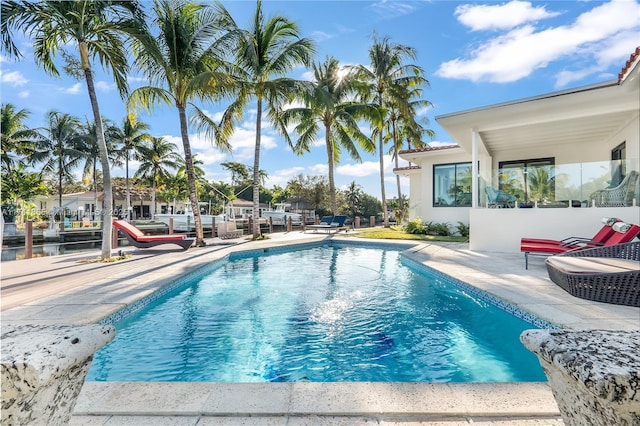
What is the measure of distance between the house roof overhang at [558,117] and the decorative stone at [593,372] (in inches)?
301

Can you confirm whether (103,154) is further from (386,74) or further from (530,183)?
(386,74)

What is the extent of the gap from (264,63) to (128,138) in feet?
76.3

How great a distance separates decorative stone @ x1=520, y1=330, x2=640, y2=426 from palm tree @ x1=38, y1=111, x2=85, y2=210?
3427 centimetres

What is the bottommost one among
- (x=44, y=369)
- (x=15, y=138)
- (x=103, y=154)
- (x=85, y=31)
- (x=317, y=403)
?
(x=317, y=403)

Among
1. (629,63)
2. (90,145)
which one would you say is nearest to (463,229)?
(629,63)

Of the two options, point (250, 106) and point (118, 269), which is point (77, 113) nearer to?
point (250, 106)

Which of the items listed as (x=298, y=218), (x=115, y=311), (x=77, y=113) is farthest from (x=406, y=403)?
(x=77, y=113)

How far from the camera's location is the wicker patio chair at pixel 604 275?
3.98 metres

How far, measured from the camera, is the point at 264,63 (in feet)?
42.0

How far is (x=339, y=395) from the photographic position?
7.50ft

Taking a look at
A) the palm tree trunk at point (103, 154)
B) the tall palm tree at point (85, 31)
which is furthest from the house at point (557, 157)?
the palm tree trunk at point (103, 154)

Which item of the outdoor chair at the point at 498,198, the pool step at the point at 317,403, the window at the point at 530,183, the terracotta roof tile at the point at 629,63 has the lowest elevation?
the pool step at the point at 317,403

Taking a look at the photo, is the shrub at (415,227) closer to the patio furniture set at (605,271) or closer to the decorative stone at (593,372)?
the patio furniture set at (605,271)

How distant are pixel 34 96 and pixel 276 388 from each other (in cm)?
952
